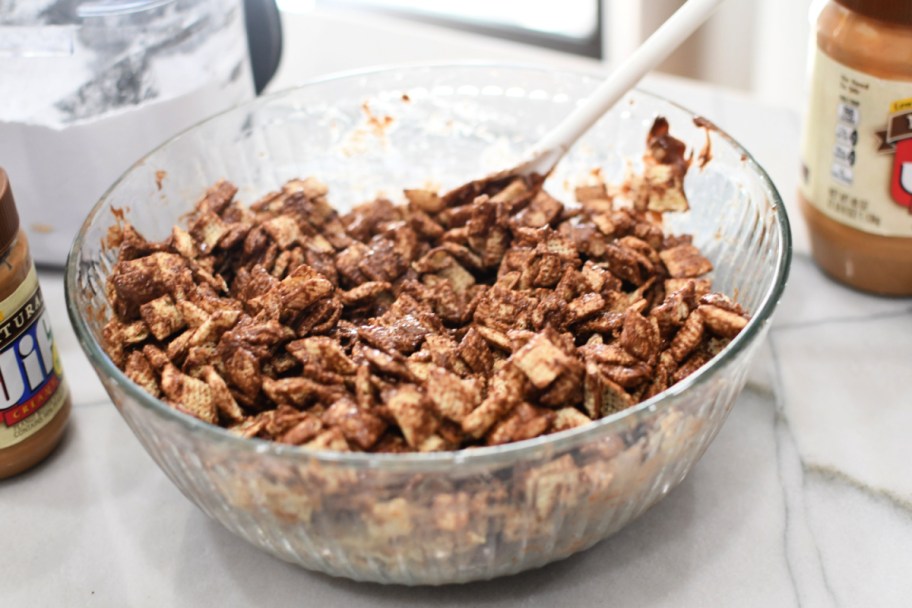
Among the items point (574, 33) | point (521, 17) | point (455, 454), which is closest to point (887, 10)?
point (455, 454)

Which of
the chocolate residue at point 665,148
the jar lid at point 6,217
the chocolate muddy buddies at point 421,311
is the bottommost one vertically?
the chocolate muddy buddies at point 421,311

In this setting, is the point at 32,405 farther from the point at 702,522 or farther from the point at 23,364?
the point at 702,522

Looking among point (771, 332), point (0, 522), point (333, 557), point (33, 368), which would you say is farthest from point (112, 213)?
point (771, 332)

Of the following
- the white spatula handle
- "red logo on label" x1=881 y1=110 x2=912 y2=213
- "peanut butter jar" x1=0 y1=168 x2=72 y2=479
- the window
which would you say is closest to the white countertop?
"peanut butter jar" x1=0 y1=168 x2=72 y2=479

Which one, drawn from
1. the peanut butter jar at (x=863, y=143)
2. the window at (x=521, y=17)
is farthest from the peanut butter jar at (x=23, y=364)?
the window at (x=521, y=17)

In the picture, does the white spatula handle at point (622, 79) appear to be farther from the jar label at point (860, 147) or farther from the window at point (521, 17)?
the window at point (521, 17)

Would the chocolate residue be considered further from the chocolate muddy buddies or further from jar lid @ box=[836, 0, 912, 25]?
jar lid @ box=[836, 0, 912, 25]

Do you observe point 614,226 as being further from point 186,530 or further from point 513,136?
point 186,530
